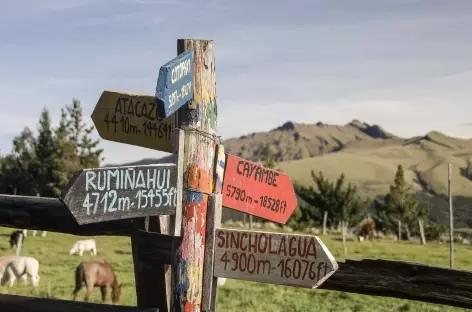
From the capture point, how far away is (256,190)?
424 cm

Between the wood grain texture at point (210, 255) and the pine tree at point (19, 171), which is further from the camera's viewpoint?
the pine tree at point (19, 171)

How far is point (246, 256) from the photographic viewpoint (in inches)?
146

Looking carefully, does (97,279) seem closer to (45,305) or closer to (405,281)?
(45,305)

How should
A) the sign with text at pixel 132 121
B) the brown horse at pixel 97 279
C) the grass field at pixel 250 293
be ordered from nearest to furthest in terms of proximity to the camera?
the sign with text at pixel 132 121, the grass field at pixel 250 293, the brown horse at pixel 97 279

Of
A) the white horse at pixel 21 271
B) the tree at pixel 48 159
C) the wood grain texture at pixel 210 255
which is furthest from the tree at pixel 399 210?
the wood grain texture at pixel 210 255

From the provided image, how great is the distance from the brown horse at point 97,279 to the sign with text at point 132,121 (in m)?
11.0

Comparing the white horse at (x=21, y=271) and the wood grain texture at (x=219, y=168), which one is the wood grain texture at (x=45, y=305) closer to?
the wood grain texture at (x=219, y=168)

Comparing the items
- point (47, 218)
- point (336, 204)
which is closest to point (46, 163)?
point (336, 204)

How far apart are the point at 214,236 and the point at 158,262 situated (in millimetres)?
473

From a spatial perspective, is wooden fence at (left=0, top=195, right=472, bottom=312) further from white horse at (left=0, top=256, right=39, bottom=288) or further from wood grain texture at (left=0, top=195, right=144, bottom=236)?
white horse at (left=0, top=256, right=39, bottom=288)

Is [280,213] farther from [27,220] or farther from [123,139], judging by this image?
[27,220]

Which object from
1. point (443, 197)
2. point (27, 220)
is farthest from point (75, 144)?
point (443, 197)

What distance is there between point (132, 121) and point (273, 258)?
135 cm

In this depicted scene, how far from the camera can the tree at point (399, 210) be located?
195ft
